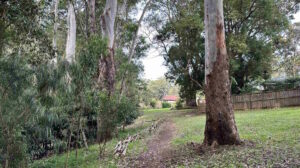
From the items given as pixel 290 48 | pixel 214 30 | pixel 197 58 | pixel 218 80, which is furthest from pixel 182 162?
pixel 290 48

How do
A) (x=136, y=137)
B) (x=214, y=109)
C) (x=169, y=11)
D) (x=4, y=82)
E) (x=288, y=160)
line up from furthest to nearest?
1. (x=169, y=11)
2. (x=136, y=137)
3. (x=214, y=109)
4. (x=288, y=160)
5. (x=4, y=82)

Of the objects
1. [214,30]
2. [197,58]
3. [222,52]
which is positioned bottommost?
[222,52]

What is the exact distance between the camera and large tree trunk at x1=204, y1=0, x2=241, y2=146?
565cm

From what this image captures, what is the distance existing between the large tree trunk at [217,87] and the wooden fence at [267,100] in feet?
36.1

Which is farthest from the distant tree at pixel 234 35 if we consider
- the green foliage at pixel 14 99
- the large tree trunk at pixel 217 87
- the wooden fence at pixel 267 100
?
the green foliage at pixel 14 99

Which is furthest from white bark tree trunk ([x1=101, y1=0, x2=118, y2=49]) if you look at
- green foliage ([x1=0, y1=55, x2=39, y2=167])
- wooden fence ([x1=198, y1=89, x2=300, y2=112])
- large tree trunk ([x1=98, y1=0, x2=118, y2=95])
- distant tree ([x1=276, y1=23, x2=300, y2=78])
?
distant tree ([x1=276, y1=23, x2=300, y2=78])

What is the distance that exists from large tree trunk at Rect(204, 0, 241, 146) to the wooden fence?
11.0 metres

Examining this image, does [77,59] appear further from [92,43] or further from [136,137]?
[136,137]

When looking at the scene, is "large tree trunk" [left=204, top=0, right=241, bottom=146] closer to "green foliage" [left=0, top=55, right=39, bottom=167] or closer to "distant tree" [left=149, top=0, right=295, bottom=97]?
"green foliage" [left=0, top=55, right=39, bottom=167]

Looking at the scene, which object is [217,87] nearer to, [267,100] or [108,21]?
[108,21]

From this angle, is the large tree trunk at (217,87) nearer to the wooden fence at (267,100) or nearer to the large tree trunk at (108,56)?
the large tree trunk at (108,56)

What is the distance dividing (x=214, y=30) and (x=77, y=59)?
11.9 ft

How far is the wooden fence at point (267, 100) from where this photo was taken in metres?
14.4

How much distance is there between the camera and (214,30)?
595 centimetres
